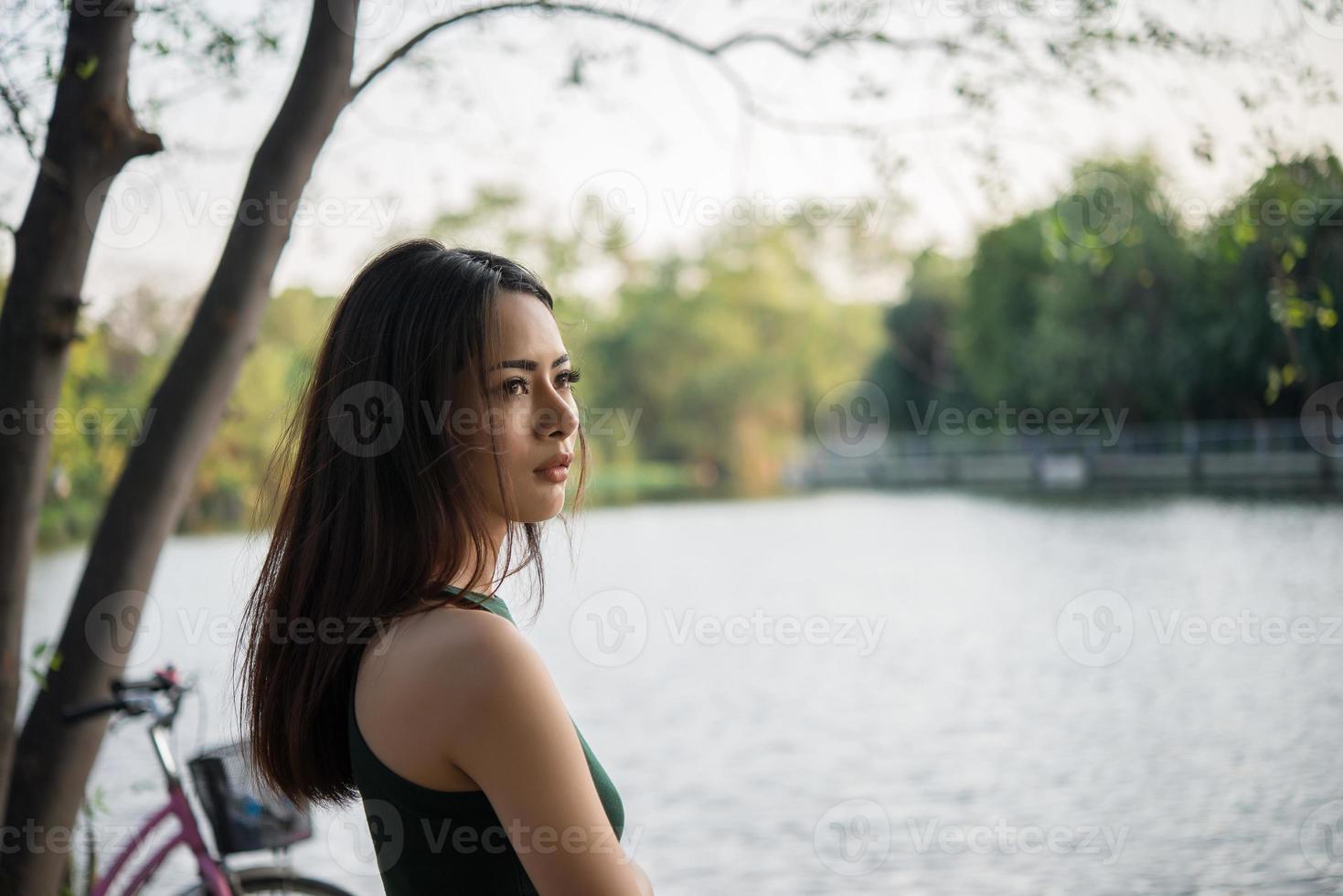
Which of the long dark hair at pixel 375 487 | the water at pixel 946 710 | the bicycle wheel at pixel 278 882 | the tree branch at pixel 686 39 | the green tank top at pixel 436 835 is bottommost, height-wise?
the water at pixel 946 710

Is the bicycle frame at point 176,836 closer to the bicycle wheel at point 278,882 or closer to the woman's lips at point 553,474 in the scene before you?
the bicycle wheel at point 278,882

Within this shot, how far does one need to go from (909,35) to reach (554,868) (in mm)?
4166

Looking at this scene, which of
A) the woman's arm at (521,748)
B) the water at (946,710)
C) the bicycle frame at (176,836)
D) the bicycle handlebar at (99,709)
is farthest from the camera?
the water at (946,710)

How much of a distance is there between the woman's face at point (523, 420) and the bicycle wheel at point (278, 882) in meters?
2.82

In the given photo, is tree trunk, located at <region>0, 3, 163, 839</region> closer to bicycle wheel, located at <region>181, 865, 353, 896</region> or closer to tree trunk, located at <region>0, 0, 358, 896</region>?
tree trunk, located at <region>0, 0, 358, 896</region>

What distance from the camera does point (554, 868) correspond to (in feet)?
4.15

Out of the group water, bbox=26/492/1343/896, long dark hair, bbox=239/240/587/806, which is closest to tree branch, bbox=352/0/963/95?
water, bbox=26/492/1343/896

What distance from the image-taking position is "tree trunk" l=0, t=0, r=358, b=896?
3.94m

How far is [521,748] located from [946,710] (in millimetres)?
10224

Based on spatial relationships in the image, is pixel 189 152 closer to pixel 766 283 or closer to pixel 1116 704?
pixel 1116 704

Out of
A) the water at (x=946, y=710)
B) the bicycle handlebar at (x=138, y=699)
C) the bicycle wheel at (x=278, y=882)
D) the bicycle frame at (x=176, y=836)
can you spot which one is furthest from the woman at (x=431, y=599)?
the bicycle wheel at (x=278, y=882)

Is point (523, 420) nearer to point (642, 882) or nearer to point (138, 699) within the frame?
point (642, 882)

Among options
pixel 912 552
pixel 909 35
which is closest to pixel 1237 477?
pixel 912 552

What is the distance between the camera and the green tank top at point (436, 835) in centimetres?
132
